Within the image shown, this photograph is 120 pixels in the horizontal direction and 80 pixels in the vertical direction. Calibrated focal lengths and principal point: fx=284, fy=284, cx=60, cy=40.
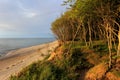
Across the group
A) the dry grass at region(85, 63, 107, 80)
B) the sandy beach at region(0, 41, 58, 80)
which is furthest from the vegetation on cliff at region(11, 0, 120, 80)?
the sandy beach at region(0, 41, 58, 80)

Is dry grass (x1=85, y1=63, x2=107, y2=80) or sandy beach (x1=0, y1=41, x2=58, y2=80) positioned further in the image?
sandy beach (x1=0, y1=41, x2=58, y2=80)

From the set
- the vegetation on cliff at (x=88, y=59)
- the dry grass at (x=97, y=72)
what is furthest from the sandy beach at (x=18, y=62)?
the dry grass at (x=97, y=72)

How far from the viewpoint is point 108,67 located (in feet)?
41.7

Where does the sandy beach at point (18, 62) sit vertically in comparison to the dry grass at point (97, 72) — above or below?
below

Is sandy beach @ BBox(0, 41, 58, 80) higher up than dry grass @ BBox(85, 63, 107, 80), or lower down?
lower down

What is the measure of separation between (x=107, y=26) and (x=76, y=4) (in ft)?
5.74

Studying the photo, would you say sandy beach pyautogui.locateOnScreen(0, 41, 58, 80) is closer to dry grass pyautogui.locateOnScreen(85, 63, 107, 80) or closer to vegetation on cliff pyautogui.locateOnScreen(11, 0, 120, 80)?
vegetation on cliff pyautogui.locateOnScreen(11, 0, 120, 80)

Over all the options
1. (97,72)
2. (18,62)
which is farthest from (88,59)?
(18,62)

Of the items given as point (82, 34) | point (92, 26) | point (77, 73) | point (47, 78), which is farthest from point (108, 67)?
point (82, 34)

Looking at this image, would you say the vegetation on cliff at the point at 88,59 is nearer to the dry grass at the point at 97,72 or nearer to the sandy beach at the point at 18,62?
the dry grass at the point at 97,72

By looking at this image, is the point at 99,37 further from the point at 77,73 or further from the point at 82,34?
the point at 77,73

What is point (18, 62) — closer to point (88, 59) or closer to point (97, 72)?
point (88, 59)

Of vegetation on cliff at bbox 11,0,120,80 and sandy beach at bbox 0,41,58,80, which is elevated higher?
vegetation on cliff at bbox 11,0,120,80

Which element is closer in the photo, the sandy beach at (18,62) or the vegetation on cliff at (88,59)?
the vegetation on cliff at (88,59)
